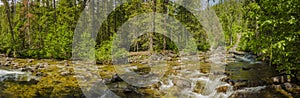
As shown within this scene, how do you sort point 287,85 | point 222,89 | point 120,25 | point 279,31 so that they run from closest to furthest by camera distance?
point 279,31 → point 287,85 → point 222,89 → point 120,25

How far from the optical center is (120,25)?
36.2 metres

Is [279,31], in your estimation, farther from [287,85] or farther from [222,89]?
[222,89]

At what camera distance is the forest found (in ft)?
33.1

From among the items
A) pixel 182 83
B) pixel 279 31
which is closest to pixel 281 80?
pixel 279 31

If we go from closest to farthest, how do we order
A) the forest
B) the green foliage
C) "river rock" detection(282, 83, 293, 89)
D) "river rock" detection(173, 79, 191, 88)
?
the green foliage
the forest
"river rock" detection(282, 83, 293, 89)
"river rock" detection(173, 79, 191, 88)

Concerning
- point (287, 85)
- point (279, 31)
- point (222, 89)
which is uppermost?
point (279, 31)

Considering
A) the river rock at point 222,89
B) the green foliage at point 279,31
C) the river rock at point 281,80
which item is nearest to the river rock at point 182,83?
the river rock at point 222,89

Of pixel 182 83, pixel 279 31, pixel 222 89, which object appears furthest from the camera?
pixel 182 83

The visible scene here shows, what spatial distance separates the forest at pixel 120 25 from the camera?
10.1m

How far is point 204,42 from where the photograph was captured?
133ft

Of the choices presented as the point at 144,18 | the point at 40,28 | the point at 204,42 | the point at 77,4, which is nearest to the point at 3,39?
the point at 40,28

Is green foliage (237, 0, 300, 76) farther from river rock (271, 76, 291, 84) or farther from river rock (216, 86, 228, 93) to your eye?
river rock (216, 86, 228, 93)

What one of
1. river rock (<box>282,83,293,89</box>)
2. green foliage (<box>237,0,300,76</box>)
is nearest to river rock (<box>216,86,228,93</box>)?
green foliage (<box>237,0,300,76</box>)

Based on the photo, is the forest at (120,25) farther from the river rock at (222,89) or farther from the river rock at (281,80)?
the river rock at (222,89)
